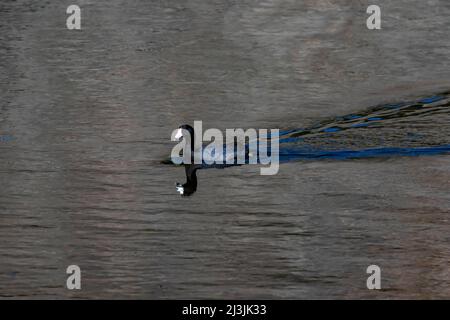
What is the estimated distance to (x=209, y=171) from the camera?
13.1 m

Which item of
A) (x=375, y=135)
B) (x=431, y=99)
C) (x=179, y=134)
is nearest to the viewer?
(x=179, y=134)

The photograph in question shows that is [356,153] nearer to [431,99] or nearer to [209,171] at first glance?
[209,171]

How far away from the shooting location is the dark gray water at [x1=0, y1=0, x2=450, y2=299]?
9.85 meters

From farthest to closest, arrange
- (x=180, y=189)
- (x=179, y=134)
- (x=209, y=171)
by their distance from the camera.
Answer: (x=179, y=134)
(x=209, y=171)
(x=180, y=189)

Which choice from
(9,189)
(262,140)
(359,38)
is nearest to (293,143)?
(262,140)

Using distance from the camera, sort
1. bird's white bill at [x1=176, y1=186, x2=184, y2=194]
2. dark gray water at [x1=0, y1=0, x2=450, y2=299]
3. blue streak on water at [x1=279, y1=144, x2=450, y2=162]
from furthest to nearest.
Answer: blue streak on water at [x1=279, y1=144, x2=450, y2=162] < bird's white bill at [x1=176, y1=186, x2=184, y2=194] < dark gray water at [x1=0, y1=0, x2=450, y2=299]

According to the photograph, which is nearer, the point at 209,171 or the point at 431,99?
the point at 209,171

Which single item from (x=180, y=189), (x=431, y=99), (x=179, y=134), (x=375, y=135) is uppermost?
(x=431, y=99)

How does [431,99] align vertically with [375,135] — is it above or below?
above

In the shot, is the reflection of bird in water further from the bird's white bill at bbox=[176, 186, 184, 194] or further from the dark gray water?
the dark gray water

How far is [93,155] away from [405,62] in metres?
6.58

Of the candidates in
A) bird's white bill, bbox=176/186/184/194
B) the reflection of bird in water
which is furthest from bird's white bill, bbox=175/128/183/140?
bird's white bill, bbox=176/186/184/194

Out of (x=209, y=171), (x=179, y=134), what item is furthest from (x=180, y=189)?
(x=179, y=134)

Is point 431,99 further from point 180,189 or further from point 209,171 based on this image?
point 180,189
